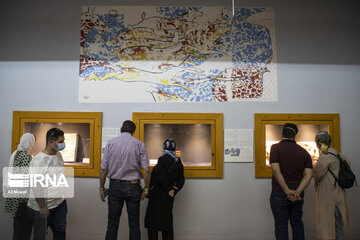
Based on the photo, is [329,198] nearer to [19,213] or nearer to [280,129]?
[280,129]

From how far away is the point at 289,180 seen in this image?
11.2 ft

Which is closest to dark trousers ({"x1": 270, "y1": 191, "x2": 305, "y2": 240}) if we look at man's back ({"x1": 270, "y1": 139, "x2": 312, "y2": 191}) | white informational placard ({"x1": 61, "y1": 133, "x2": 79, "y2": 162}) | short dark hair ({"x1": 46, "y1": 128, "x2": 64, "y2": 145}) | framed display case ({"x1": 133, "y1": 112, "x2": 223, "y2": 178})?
man's back ({"x1": 270, "y1": 139, "x2": 312, "y2": 191})

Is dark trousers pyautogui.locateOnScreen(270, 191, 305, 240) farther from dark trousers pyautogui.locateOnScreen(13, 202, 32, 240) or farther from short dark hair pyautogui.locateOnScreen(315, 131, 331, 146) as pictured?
dark trousers pyautogui.locateOnScreen(13, 202, 32, 240)

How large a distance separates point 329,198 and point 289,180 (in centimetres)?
66

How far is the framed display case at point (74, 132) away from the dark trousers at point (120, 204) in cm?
103

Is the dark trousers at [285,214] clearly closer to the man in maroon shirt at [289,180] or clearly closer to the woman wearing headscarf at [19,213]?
the man in maroon shirt at [289,180]

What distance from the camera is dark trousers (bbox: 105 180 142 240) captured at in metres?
3.63

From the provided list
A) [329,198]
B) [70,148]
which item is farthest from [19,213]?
[329,198]

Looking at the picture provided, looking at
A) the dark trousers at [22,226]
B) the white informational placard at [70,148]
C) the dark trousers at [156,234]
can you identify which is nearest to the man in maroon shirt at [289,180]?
the dark trousers at [156,234]

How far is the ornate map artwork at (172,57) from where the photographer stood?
466cm

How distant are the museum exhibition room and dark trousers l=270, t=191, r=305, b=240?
109 centimetres

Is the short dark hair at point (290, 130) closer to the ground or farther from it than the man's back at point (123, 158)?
farther from it

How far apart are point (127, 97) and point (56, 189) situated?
2.02 meters

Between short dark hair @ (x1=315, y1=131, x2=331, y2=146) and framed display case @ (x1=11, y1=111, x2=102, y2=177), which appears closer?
short dark hair @ (x1=315, y1=131, x2=331, y2=146)
